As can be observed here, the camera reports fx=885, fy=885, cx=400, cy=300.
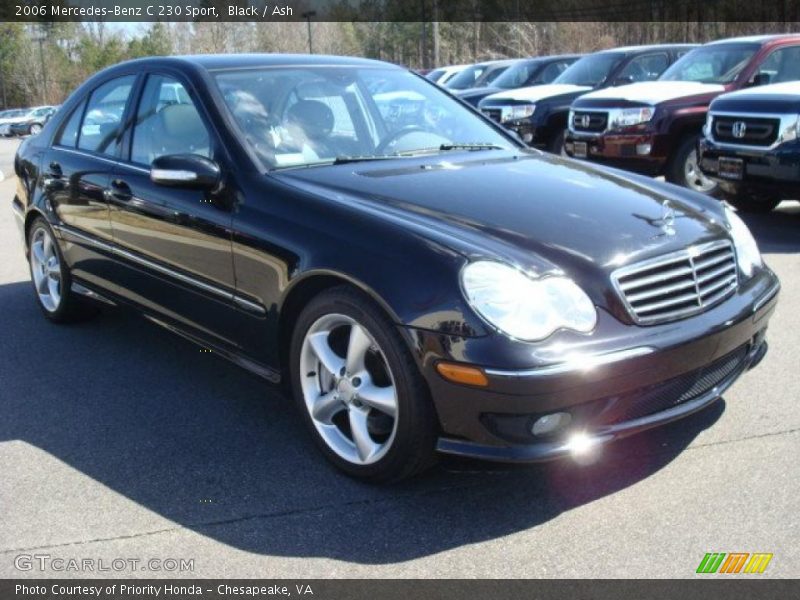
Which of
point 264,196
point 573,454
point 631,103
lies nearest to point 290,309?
point 264,196

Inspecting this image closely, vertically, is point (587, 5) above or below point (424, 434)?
above

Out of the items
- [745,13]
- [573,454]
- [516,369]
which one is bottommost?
[573,454]

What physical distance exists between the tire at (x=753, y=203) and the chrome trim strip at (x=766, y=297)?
17.3ft

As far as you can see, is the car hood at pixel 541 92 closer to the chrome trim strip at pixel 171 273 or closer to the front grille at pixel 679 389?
the chrome trim strip at pixel 171 273

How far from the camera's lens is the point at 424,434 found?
3102 millimetres

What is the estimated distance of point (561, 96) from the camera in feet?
42.4

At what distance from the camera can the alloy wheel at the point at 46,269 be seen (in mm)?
5590

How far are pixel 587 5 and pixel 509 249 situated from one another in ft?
151

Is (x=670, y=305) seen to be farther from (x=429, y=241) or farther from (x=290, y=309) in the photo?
(x=290, y=309)

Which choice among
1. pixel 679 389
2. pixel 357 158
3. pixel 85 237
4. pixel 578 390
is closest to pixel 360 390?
pixel 578 390

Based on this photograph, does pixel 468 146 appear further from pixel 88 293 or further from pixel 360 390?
pixel 88 293

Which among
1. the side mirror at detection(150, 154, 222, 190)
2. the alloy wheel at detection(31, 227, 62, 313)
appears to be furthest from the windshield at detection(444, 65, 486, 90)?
the side mirror at detection(150, 154, 222, 190)

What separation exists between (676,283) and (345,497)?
1.47 metres
